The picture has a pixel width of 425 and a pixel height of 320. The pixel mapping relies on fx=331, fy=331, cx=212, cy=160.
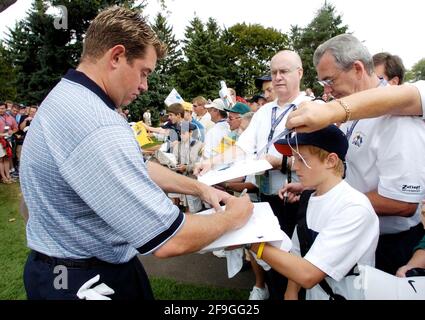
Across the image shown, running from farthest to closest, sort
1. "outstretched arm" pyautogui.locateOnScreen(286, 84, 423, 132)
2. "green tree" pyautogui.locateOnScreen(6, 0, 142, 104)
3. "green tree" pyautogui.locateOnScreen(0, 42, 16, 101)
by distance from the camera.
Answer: "green tree" pyautogui.locateOnScreen(0, 42, 16, 101) < "green tree" pyautogui.locateOnScreen(6, 0, 142, 104) < "outstretched arm" pyautogui.locateOnScreen(286, 84, 423, 132)

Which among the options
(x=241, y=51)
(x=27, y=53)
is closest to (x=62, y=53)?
(x=27, y=53)

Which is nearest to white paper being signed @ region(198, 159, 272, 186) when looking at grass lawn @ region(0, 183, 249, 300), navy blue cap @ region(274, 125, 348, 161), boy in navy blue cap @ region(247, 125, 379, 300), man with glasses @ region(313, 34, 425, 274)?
boy in navy blue cap @ region(247, 125, 379, 300)

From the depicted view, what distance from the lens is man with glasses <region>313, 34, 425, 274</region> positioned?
6.25 feet

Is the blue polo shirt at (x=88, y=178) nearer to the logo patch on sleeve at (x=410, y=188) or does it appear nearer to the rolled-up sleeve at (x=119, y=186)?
the rolled-up sleeve at (x=119, y=186)

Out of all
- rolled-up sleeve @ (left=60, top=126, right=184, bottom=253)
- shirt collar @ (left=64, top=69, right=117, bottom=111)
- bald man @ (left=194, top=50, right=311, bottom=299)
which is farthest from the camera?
bald man @ (left=194, top=50, right=311, bottom=299)

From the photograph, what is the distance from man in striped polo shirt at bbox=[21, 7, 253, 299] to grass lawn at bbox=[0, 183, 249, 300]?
92.2 inches

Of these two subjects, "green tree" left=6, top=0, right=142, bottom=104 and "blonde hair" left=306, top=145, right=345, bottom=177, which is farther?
"green tree" left=6, top=0, right=142, bottom=104

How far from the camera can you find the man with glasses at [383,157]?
1906 mm

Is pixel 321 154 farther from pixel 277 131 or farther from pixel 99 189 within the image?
pixel 277 131

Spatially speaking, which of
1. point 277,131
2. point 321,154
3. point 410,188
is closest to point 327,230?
point 321,154

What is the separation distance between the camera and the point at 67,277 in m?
1.50

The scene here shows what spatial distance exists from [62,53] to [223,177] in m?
19.5

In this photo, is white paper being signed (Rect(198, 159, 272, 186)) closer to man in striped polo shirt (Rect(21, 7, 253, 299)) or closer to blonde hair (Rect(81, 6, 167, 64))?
man in striped polo shirt (Rect(21, 7, 253, 299))

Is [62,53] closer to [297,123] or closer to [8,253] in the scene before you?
[8,253]
